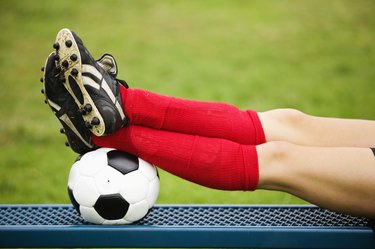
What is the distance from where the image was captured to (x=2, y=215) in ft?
8.41

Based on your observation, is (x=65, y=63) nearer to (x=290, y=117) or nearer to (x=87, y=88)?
(x=87, y=88)

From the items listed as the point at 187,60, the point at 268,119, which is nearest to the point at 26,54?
the point at 187,60

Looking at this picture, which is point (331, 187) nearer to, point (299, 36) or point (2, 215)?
point (2, 215)

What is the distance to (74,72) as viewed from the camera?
7.45 feet

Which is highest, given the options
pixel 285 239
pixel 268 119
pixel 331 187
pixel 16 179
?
pixel 268 119

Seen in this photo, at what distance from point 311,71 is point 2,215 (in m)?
4.58

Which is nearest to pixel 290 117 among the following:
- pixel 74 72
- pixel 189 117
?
pixel 189 117

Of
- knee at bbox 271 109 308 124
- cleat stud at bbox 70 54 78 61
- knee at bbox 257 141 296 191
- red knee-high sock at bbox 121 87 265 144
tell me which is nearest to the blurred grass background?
knee at bbox 271 109 308 124

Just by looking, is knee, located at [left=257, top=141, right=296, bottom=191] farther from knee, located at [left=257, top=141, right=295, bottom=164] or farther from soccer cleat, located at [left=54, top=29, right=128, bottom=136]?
soccer cleat, located at [left=54, top=29, right=128, bottom=136]

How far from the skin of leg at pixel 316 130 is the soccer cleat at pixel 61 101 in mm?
876

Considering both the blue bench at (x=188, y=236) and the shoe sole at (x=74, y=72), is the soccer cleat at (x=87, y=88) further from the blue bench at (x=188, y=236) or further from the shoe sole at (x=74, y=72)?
the blue bench at (x=188, y=236)

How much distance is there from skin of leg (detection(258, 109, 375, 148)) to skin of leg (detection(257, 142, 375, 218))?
10.9 inches

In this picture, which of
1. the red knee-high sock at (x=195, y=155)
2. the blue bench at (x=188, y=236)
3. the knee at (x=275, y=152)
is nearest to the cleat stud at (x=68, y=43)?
the red knee-high sock at (x=195, y=155)

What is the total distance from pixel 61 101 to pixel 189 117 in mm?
584
